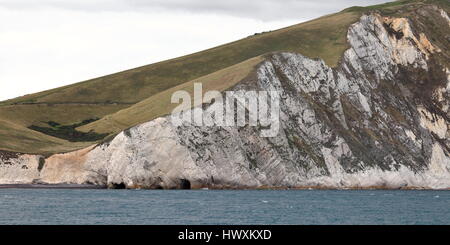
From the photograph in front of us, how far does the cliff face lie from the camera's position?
5108 inches

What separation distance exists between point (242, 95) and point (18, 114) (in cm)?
7701

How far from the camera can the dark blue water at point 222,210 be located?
71.9m

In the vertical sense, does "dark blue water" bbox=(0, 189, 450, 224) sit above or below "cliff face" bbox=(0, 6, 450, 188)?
below

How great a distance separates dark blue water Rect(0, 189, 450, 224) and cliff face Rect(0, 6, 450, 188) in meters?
18.7

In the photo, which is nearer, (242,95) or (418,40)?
(242,95)

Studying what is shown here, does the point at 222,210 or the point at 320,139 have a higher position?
the point at 320,139

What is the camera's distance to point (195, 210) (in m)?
81.8

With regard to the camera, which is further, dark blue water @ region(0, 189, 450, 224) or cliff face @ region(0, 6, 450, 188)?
cliff face @ region(0, 6, 450, 188)

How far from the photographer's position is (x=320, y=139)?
469 feet

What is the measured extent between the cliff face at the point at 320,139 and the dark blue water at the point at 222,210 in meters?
18.7

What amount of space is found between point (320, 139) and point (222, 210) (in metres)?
62.8
